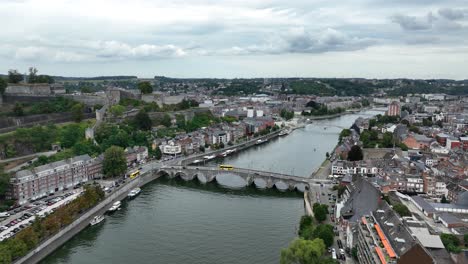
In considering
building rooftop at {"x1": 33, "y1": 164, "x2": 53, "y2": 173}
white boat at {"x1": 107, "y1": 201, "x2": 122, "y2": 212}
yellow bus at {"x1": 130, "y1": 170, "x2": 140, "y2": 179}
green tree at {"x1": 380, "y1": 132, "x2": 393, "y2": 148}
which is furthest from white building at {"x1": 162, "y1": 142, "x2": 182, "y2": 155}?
green tree at {"x1": 380, "y1": 132, "x2": 393, "y2": 148}

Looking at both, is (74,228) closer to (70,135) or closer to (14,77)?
(70,135)

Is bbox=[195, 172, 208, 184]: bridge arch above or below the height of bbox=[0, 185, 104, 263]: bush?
below

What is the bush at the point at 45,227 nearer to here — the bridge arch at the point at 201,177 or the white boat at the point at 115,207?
the white boat at the point at 115,207

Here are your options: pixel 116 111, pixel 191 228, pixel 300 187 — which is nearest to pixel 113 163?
pixel 191 228

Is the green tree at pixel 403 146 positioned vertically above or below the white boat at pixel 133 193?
above

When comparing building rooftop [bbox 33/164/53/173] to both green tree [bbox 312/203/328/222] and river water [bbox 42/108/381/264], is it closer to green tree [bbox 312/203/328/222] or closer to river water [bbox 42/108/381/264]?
river water [bbox 42/108/381/264]

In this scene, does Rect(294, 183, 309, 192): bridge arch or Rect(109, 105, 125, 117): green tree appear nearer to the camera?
Rect(294, 183, 309, 192): bridge arch

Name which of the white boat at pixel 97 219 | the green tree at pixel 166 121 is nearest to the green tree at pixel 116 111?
the green tree at pixel 166 121

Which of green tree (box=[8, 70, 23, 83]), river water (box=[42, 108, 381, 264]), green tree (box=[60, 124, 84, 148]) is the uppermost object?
green tree (box=[8, 70, 23, 83])
